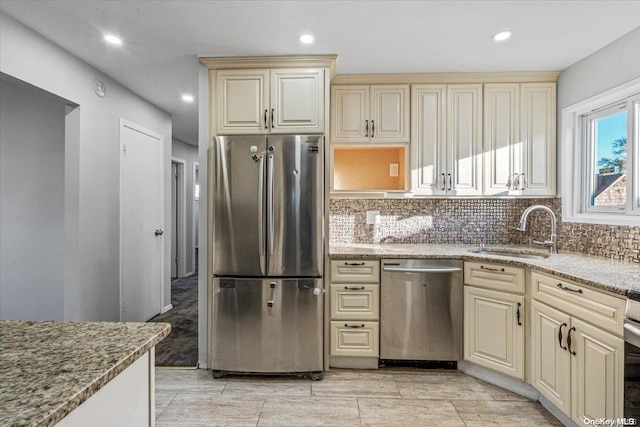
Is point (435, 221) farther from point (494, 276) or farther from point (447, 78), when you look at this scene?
point (447, 78)

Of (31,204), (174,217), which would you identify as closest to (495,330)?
(31,204)

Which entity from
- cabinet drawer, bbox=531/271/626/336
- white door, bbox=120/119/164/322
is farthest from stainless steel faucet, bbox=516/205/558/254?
white door, bbox=120/119/164/322

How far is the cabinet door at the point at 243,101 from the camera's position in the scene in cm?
254

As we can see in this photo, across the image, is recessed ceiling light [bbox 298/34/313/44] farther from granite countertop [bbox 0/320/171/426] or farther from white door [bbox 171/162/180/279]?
white door [bbox 171/162/180/279]

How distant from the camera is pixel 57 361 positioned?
0.73 metres

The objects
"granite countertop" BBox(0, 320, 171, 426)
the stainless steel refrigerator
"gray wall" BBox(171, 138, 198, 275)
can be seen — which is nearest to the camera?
"granite countertop" BBox(0, 320, 171, 426)

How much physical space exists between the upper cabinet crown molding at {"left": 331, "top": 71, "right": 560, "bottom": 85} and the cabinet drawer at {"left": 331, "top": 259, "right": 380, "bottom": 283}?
1566mm

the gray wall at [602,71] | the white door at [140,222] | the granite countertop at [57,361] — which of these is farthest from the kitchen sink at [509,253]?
the white door at [140,222]

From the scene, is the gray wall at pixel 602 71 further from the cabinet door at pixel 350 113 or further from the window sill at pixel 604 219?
the cabinet door at pixel 350 113

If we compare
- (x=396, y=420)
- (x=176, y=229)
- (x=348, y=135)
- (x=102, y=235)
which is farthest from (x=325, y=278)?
(x=176, y=229)

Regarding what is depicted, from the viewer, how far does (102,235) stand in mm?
2863

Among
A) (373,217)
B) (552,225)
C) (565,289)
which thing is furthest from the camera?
(373,217)

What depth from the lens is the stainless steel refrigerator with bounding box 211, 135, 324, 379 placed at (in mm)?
2371

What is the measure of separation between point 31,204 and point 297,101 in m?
2.56
